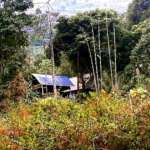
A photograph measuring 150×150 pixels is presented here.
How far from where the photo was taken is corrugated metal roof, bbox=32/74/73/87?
74.0ft

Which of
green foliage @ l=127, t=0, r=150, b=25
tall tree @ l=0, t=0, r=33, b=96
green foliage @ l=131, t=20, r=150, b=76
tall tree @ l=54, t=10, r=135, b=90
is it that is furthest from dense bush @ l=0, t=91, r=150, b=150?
green foliage @ l=127, t=0, r=150, b=25

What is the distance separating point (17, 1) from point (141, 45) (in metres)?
6.27

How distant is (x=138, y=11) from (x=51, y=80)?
6.93 m

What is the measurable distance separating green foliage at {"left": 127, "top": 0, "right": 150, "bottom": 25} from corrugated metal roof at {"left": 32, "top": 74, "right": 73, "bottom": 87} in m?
5.05

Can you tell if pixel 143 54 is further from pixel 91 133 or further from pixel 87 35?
pixel 91 133

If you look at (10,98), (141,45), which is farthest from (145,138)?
(141,45)

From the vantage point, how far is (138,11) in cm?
2744

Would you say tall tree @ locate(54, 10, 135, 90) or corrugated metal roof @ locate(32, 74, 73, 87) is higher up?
tall tree @ locate(54, 10, 135, 90)

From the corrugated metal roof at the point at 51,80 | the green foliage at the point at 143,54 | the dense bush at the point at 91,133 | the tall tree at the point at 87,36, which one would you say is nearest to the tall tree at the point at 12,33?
the green foliage at the point at 143,54

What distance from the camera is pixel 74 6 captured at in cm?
3859

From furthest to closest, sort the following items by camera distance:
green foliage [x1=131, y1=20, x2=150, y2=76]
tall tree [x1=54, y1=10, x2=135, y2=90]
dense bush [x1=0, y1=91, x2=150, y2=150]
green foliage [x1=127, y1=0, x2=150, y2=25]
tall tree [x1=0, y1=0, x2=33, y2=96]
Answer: green foliage [x1=127, y1=0, x2=150, y2=25] → tall tree [x1=54, y1=10, x2=135, y2=90] → green foliage [x1=131, y1=20, x2=150, y2=76] → tall tree [x1=0, y1=0, x2=33, y2=96] → dense bush [x1=0, y1=91, x2=150, y2=150]

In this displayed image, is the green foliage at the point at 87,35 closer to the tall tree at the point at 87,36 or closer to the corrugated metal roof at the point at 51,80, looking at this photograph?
the tall tree at the point at 87,36

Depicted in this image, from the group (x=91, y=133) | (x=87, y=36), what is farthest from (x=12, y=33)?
(x=91, y=133)

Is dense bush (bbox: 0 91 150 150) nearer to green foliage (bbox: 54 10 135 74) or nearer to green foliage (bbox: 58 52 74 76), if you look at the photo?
green foliage (bbox: 54 10 135 74)
